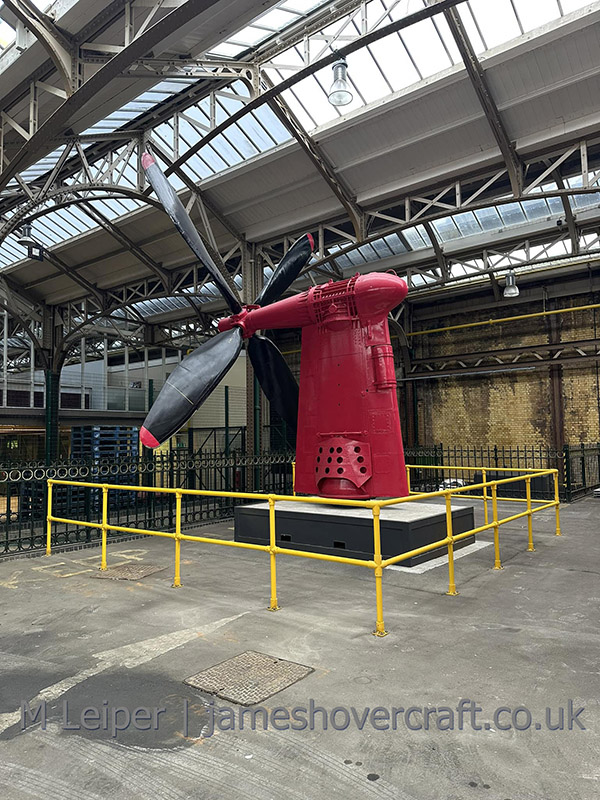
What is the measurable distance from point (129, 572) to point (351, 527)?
10.3ft

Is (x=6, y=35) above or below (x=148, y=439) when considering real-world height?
above

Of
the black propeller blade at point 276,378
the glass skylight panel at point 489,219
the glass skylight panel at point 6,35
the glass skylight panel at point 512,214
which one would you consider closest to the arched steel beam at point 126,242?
the glass skylight panel at point 6,35

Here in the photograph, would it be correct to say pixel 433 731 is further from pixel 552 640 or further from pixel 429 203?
pixel 429 203

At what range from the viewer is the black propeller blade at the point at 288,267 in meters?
9.03

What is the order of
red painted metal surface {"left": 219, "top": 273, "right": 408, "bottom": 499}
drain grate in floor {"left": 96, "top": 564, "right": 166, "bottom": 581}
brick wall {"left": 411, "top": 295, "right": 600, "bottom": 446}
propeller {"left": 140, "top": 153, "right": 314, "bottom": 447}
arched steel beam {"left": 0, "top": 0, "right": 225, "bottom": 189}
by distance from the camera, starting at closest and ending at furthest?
arched steel beam {"left": 0, "top": 0, "right": 225, "bottom": 189}
drain grate in floor {"left": 96, "top": 564, "right": 166, "bottom": 581}
propeller {"left": 140, "top": 153, "right": 314, "bottom": 447}
red painted metal surface {"left": 219, "top": 273, "right": 408, "bottom": 499}
brick wall {"left": 411, "top": 295, "right": 600, "bottom": 446}

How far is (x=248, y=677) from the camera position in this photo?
149 inches

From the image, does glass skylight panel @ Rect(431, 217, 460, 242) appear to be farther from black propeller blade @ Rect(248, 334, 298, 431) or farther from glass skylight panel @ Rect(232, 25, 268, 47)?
black propeller blade @ Rect(248, 334, 298, 431)

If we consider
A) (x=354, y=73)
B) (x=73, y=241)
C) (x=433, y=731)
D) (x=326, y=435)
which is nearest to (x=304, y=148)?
(x=354, y=73)

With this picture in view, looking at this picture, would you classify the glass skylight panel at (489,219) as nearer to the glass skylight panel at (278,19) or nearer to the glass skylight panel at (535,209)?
the glass skylight panel at (535,209)

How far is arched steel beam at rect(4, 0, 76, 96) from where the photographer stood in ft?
26.2

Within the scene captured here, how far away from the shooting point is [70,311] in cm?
2308

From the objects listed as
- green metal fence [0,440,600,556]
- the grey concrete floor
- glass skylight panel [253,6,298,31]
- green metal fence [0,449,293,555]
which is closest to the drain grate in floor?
the grey concrete floor

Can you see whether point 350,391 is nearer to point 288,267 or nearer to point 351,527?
point 351,527

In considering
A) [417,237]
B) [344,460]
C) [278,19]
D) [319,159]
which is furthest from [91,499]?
[417,237]
